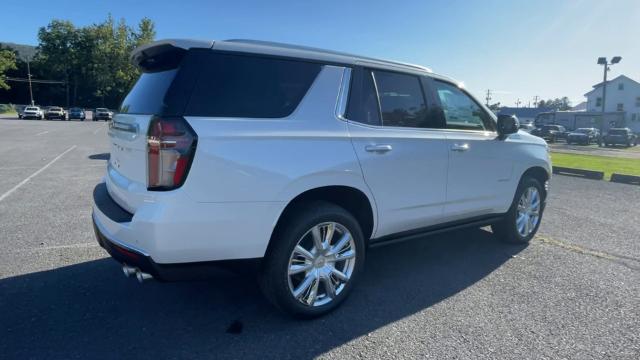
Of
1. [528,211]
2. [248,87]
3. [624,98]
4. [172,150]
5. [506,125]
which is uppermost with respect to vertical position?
[624,98]

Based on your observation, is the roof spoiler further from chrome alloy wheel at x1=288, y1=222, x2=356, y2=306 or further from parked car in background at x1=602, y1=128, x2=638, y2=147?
parked car in background at x1=602, y1=128, x2=638, y2=147

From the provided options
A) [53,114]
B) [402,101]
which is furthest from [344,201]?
[53,114]

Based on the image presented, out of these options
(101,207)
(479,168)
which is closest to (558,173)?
(479,168)

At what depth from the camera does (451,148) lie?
13.1ft

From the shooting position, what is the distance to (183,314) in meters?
3.23

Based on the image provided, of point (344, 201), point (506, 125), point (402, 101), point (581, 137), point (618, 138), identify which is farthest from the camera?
point (581, 137)

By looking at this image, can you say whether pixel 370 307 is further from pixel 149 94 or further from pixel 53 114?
pixel 53 114

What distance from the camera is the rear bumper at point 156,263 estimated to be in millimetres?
2625

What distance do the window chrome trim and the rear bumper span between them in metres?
1.21

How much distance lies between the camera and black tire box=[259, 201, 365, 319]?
2936mm

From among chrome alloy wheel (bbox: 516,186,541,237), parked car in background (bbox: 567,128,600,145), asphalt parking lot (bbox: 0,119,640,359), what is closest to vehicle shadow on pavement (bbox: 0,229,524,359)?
asphalt parking lot (bbox: 0,119,640,359)

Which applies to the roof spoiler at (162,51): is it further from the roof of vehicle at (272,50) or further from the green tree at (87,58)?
the green tree at (87,58)

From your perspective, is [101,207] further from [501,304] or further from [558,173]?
[558,173]

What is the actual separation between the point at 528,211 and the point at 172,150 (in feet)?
14.0
